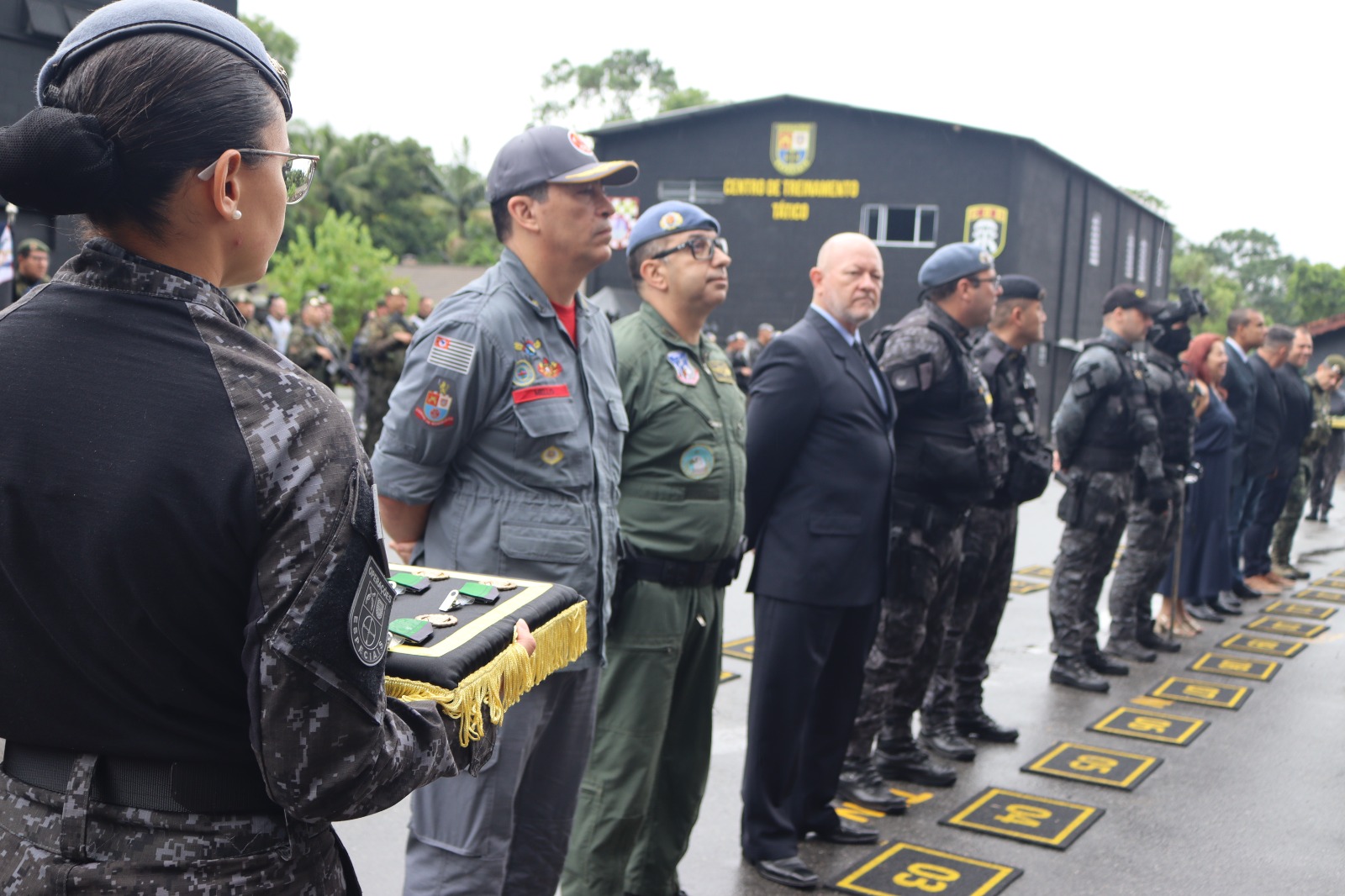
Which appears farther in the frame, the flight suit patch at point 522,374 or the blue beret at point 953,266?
the blue beret at point 953,266

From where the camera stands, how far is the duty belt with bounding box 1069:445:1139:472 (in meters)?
7.07

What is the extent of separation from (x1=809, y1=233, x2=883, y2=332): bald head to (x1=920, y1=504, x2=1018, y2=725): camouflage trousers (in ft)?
4.83

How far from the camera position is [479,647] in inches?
72.5

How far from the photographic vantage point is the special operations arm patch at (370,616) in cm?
145

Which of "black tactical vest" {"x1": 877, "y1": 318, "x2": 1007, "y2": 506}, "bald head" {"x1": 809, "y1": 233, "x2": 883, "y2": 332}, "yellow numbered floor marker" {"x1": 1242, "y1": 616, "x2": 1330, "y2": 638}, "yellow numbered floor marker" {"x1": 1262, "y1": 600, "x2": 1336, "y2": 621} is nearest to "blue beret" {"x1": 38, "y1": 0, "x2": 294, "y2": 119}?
A: "bald head" {"x1": 809, "y1": 233, "x2": 883, "y2": 332}

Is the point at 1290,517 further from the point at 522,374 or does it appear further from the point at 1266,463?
the point at 522,374

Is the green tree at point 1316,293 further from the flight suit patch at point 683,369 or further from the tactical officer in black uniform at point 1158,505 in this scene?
the flight suit patch at point 683,369

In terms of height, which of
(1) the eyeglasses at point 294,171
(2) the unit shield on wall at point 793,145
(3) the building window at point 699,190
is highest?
(2) the unit shield on wall at point 793,145

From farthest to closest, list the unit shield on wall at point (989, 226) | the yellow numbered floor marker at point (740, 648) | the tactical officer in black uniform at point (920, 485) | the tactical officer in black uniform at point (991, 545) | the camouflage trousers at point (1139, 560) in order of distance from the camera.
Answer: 1. the unit shield on wall at point (989, 226)
2. the camouflage trousers at point (1139, 560)
3. the yellow numbered floor marker at point (740, 648)
4. the tactical officer in black uniform at point (991, 545)
5. the tactical officer in black uniform at point (920, 485)

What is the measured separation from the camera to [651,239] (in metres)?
4.06

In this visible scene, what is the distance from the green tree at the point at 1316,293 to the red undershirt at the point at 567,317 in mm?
22800

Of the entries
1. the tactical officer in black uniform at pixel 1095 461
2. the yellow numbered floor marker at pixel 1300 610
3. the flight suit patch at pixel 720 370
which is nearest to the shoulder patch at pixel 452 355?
the flight suit patch at pixel 720 370

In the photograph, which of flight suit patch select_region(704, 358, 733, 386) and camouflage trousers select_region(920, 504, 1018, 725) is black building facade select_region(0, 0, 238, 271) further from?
camouflage trousers select_region(920, 504, 1018, 725)

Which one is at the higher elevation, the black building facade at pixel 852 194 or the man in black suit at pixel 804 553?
the black building facade at pixel 852 194
